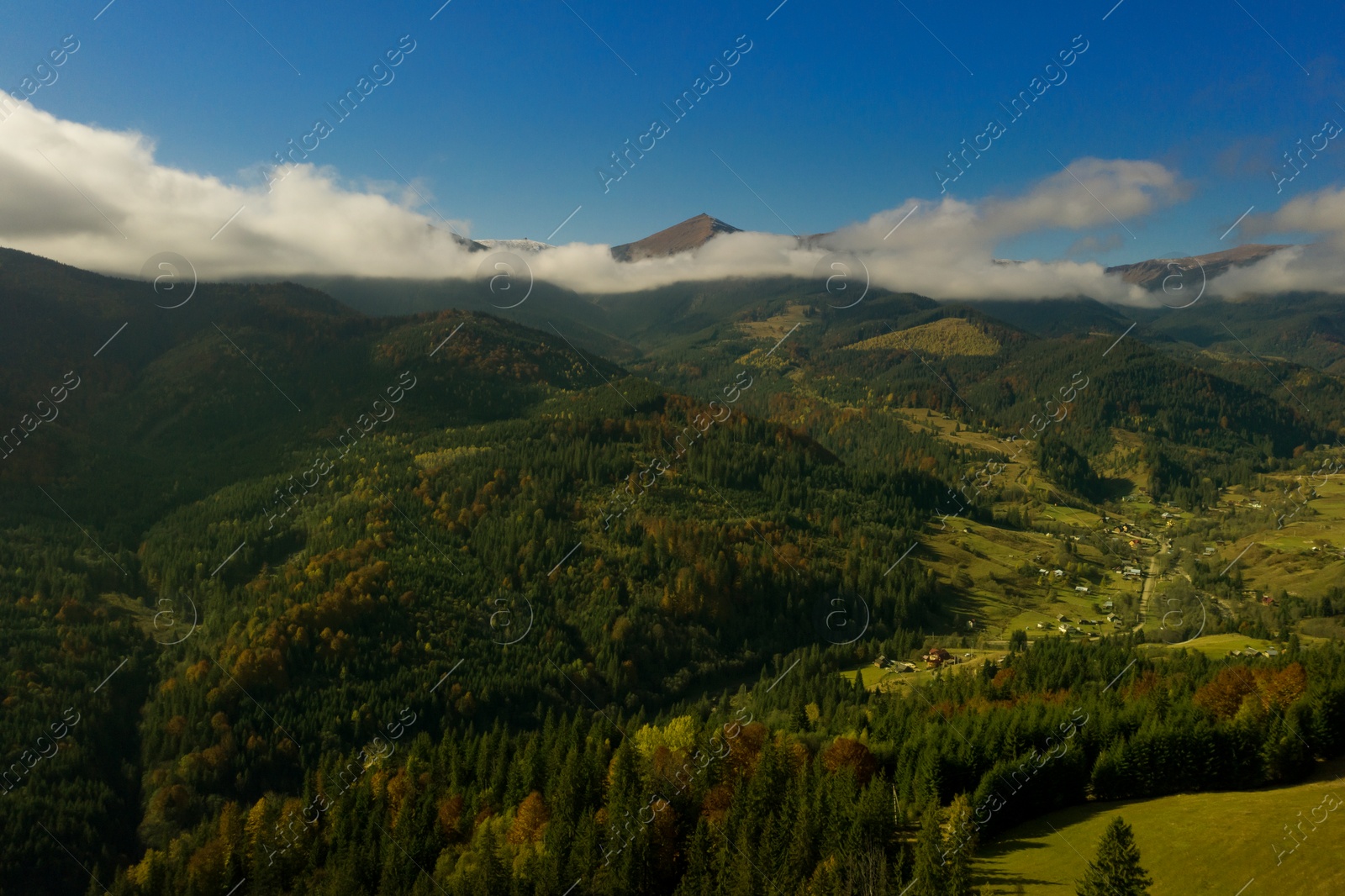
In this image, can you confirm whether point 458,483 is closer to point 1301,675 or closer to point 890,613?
point 890,613

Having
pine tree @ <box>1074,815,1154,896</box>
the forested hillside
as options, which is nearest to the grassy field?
the forested hillside

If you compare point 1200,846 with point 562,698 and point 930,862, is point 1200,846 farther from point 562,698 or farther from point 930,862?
point 562,698

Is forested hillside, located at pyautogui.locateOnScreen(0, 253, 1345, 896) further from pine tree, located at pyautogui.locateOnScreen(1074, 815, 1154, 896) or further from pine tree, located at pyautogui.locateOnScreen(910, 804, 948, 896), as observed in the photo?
pine tree, located at pyautogui.locateOnScreen(1074, 815, 1154, 896)

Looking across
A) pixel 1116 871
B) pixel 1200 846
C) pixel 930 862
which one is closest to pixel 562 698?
pixel 930 862

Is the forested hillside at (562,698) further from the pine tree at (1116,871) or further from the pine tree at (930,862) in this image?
the pine tree at (1116,871)

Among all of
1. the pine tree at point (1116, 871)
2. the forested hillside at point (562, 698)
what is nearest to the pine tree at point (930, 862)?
the forested hillside at point (562, 698)

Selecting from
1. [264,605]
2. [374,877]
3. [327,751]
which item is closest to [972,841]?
[374,877]
